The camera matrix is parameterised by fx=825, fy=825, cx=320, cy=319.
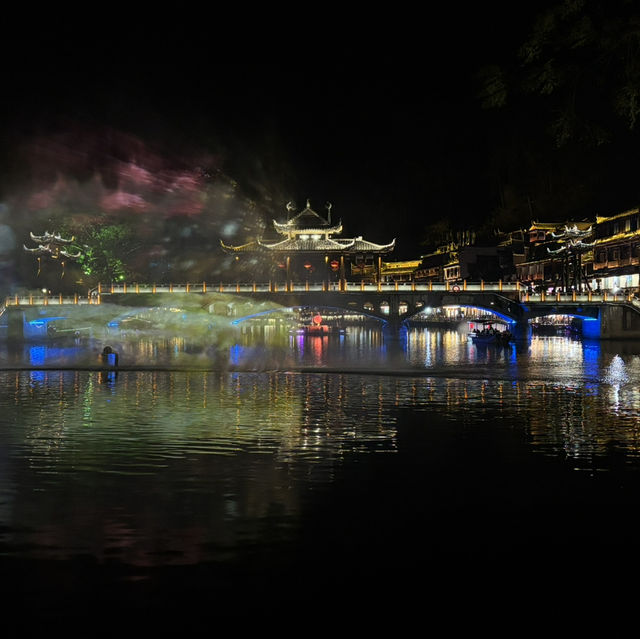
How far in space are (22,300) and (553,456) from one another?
81.1 metres

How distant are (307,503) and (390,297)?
284 ft

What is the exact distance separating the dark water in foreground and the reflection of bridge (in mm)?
64081

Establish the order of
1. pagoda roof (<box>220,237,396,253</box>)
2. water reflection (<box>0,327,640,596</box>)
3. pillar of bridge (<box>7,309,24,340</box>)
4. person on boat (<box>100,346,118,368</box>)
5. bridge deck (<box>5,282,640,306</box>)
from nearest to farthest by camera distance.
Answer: water reflection (<box>0,327,640,596</box>)
person on boat (<box>100,346,118,368</box>)
pillar of bridge (<box>7,309,24,340</box>)
bridge deck (<box>5,282,640,306</box>)
pagoda roof (<box>220,237,396,253</box>)

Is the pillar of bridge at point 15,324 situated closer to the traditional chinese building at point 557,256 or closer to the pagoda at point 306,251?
the pagoda at point 306,251

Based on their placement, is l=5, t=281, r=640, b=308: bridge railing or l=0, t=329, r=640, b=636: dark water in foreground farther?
l=5, t=281, r=640, b=308: bridge railing

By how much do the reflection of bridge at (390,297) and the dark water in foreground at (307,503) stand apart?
6408cm

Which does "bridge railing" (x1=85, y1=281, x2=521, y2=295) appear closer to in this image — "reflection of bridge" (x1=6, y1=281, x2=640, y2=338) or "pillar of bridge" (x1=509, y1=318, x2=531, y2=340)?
"reflection of bridge" (x1=6, y1=281, x2=640, y2=338)

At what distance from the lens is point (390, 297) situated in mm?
101938

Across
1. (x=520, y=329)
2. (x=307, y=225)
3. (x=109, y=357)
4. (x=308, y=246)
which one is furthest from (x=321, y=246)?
(x=109, y=357)

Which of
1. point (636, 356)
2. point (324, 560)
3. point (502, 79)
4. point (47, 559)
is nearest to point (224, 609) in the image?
point (324, 560)

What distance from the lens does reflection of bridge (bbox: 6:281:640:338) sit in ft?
317

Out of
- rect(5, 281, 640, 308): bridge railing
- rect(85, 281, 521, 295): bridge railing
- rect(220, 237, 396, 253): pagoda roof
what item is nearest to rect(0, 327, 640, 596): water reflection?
rect(5, 281, 640, 308): bridge railing

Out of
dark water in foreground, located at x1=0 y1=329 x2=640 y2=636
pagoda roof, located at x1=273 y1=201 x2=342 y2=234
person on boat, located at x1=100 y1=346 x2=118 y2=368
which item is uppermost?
A: pagoda roof, located at x1=273 y1=201 x2=342 y2=234

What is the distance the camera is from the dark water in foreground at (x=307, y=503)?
1145 centimetres
